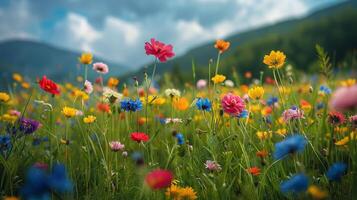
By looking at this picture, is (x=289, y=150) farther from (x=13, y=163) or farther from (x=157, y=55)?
(x=13, y=163)

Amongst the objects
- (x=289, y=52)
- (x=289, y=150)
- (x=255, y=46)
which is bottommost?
(x=289, y=150)

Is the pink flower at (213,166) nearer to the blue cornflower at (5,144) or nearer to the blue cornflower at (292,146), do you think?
the blue cornflower at (292,146)

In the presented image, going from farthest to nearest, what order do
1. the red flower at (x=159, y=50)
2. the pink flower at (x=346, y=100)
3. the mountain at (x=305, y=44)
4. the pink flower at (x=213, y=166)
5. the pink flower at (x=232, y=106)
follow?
1. the mountain at (x=305, y=44)
2. the red flower at (x=159, y=50)
3. the pink flower at (x=232, y=106)
4. the pink flower at (x=213, y=166)
5. the pink flower at (x=346, y=100)

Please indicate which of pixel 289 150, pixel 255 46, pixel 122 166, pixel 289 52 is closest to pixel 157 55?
pixel 122 166

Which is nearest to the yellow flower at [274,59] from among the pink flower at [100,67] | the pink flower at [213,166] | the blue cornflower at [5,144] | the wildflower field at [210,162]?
the wildflower field at [210,162]

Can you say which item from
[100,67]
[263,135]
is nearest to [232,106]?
[263,135]

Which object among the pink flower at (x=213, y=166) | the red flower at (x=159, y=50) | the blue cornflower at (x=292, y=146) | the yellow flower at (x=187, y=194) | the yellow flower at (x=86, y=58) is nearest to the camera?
the blue cornflower at (x=292, y=146)

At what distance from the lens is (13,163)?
60.8 inches

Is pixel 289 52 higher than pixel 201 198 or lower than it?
higher

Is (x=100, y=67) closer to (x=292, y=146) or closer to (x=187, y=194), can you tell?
(x=187, y=194)

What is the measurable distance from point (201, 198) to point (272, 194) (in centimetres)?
29

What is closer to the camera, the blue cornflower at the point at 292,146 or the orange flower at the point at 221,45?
the blue cornflower at the point at 292,146

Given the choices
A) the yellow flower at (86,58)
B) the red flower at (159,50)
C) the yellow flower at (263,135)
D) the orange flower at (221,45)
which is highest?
the yellow flower at (86,58)

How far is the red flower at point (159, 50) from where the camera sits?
6.03 ft
